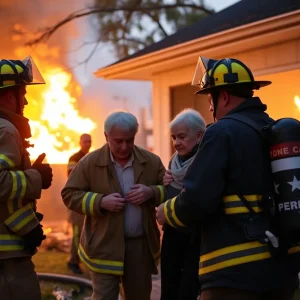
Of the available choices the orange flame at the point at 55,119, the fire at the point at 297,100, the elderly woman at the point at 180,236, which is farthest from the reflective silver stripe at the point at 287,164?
the orange flame at the point at 55,119

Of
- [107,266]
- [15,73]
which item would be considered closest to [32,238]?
[107,266]

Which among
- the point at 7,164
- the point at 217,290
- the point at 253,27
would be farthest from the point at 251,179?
the point at 253,27

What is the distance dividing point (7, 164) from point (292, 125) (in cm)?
157

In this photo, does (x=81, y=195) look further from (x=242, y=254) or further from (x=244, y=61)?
(x=244, y=61)

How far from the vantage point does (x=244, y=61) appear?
24.6 feet

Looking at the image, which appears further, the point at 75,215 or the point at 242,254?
the point at 75,215

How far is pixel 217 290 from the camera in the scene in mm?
2840

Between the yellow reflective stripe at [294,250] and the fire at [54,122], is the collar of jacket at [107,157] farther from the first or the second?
the fire at [54,122]

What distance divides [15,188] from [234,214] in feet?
4.08

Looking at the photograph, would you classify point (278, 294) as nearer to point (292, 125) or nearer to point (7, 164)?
point (292, 125)

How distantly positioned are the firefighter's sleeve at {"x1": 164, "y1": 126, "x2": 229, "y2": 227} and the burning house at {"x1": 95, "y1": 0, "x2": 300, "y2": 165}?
11.7 ft

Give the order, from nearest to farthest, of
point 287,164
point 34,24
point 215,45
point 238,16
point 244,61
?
point 287,164 → point 215,45 → point 244,61 → point 238,16 → point 34,24

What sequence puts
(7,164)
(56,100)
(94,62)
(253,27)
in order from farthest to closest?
(94,62) → (56,100) → (253,27) → (7,164)

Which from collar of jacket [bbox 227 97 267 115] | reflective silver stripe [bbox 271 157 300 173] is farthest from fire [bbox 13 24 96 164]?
reflective silver stripe [bbox 271 157 300 173]
